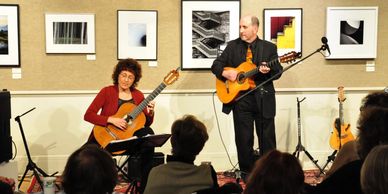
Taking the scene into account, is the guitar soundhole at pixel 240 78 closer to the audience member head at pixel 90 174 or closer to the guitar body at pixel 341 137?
the guitar body at pixel 341 137

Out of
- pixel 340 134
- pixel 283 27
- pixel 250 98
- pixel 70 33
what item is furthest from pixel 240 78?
pixel 70 33

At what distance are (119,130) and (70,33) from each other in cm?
170

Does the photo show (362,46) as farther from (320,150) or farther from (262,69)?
(262,69)

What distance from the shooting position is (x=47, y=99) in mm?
5586

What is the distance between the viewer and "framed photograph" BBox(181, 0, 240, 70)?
5.64 m

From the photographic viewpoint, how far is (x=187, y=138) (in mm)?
2666

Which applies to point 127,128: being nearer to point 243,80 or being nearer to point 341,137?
point 243,80

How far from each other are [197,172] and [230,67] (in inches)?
93.6

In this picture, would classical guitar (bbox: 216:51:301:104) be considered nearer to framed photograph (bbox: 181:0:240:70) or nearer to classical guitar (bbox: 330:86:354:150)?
framed photograph (bbox: 181:0:240:70)

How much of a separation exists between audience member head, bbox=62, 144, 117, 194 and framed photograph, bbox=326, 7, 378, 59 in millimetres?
4415

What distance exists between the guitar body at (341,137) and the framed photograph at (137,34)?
2.21m

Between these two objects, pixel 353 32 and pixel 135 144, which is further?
pixel 353 32

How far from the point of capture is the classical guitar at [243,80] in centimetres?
458

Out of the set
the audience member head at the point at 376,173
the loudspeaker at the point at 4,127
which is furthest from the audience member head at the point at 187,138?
the loudspeaker at the point at 4,127
